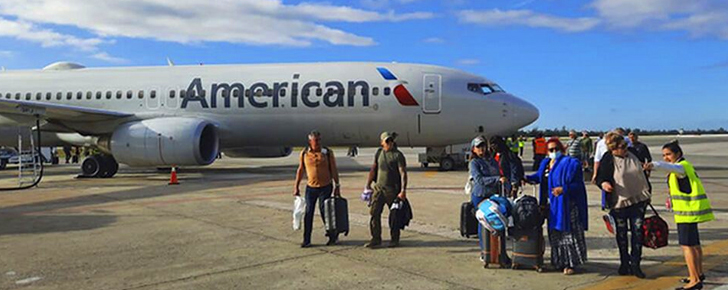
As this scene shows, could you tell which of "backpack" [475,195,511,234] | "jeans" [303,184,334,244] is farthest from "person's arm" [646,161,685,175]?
"jeans" [303,184,334,244]

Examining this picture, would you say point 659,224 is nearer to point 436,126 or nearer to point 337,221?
point 337,221

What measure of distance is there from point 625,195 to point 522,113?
12861 mm

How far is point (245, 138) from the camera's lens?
63.7ft

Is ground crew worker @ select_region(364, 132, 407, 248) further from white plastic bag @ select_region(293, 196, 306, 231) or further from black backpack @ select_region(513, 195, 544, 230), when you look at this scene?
black backpack @ select_region(513, 195, 544, 230)

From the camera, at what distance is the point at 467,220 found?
671 centimetres

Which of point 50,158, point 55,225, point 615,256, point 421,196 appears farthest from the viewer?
point 50,158

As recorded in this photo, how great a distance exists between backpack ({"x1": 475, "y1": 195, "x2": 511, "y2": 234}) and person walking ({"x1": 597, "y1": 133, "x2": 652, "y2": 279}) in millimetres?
983

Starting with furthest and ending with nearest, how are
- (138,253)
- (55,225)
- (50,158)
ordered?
1. (50,158)
2. (55,225)
3. (138,253)

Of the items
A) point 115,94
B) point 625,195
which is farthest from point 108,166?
point 625,195

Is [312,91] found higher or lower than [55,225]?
higher

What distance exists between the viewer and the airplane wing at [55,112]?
1567 centimetres

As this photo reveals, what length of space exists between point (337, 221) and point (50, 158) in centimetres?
3160

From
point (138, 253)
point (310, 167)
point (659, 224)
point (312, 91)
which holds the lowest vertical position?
point (138, 253)

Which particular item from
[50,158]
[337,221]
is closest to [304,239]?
[337,221]
